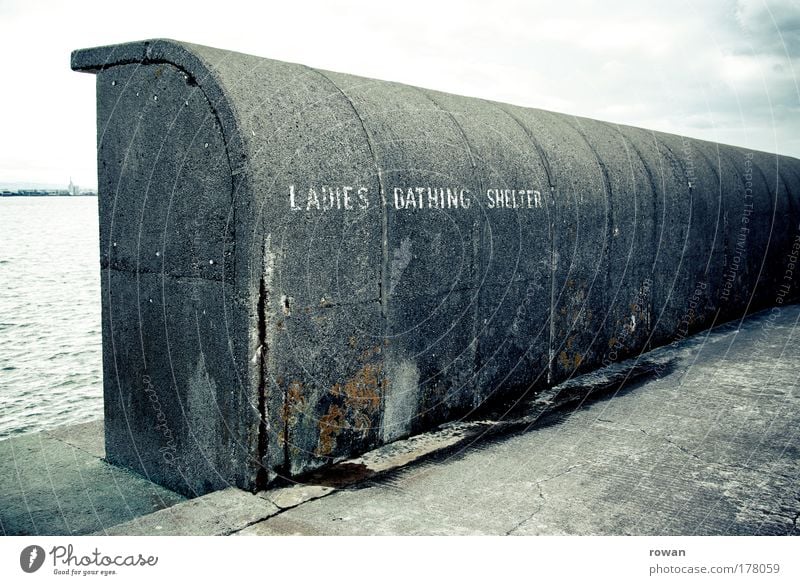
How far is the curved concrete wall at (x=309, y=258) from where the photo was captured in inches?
127

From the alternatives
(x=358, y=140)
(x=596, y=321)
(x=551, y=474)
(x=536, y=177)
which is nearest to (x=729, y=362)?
(x=596, y=321)

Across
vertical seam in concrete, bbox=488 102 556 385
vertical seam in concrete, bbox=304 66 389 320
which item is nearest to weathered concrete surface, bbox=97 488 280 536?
vertical seam in concrete, bbox=304 66 389 320

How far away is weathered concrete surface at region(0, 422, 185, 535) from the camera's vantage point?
347 cm

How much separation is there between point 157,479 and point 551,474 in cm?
225

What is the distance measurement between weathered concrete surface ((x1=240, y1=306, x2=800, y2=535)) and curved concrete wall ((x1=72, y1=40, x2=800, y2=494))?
453 millimetres

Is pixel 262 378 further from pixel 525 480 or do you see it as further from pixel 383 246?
pixel 525 480

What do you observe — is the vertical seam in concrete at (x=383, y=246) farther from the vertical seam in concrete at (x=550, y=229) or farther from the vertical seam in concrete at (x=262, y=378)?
the vertical seam in concrete at (x=550, y=229)

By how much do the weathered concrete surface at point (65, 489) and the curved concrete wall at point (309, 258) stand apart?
0.55 feet

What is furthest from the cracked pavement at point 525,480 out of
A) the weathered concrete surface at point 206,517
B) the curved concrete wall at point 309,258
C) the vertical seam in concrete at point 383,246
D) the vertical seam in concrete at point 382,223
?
the vertical seam in concrete at point 382,223

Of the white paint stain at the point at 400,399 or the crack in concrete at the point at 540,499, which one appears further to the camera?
the white paint stain at the point at 400,399

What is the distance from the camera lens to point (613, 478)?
3500mm

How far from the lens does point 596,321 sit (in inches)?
224

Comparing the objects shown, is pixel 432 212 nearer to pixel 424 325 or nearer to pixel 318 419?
pixel 424 325

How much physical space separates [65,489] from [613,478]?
2.99 metres
